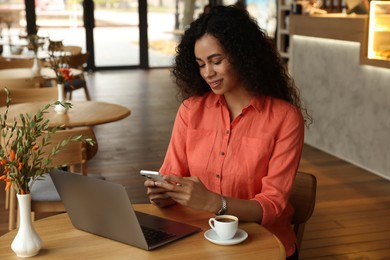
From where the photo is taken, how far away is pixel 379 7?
5.00m

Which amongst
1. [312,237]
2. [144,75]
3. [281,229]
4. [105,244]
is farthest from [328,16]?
[144,75]

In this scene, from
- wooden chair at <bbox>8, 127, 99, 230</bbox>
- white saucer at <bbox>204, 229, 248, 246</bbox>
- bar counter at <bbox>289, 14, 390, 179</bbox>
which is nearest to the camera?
white saucer at <bbox>204, 229, 248, 246</bbox>

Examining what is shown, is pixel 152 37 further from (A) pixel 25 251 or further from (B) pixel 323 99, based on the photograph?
(A) pixel 25 251

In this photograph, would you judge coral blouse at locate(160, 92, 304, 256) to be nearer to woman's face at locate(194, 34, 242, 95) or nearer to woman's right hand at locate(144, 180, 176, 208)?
woman's face at locate(194, 34, 242, 95)

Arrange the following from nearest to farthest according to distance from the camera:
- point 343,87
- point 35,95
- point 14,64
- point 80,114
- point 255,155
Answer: point 255,155
point 80,114
point 35,95
point 343,87
point 14,64

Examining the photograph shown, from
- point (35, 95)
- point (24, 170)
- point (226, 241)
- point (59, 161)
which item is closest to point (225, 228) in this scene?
point (226, 241)

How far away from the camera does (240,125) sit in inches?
85.5

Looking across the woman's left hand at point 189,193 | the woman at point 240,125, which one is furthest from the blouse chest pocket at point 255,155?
the woman's left hand at point 189,193

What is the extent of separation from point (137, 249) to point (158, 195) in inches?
13.1

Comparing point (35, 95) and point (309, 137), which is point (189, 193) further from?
point (309, 137)

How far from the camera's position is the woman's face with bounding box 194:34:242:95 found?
2.11m

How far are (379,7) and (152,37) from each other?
8818 millimetres

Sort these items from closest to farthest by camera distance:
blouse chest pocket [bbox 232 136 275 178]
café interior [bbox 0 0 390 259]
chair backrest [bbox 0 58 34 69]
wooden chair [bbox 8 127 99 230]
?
1. café interior [bbox 0 0 390 259]
2. blouse chest pocket [bbox 232 136 275 178]
3. wooden chair [bbox 8 127 99 230]
4. chair backrest [bbox 0 58 34 69]

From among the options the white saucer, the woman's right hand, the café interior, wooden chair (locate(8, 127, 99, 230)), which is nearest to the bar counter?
the café interior
